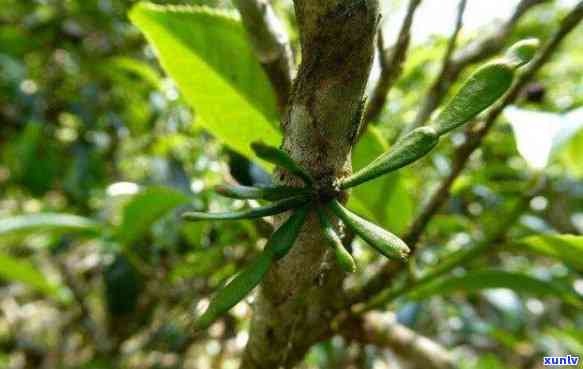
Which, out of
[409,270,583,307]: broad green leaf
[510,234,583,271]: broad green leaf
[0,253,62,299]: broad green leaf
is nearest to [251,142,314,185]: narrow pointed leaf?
[510,234,583,271]: broad green leaf

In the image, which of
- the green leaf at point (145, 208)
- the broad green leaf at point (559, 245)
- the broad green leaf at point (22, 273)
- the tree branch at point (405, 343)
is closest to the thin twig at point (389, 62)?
the broad green leaf at point (559, 245)

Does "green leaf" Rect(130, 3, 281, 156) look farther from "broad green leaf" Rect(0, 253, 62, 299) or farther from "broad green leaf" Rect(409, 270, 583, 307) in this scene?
"broad green leaf" Rect(0, 253, 62, 299)

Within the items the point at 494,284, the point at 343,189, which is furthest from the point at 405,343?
the point at 343,189

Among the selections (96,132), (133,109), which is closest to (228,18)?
(133,109)

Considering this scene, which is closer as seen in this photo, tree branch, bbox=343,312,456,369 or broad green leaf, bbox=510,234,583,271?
broad green leaf, bbox=510,234,583,271

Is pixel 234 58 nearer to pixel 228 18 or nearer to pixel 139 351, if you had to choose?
pixel 228 18

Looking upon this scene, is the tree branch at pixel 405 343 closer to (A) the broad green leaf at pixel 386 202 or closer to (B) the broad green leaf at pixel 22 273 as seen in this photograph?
(A) the broad green leaf at pixel 386 202

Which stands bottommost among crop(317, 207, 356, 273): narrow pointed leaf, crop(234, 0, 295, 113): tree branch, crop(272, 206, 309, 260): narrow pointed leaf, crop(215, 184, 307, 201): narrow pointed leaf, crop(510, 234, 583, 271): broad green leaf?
crop(510, 234, 583, 271): broad green leaf
